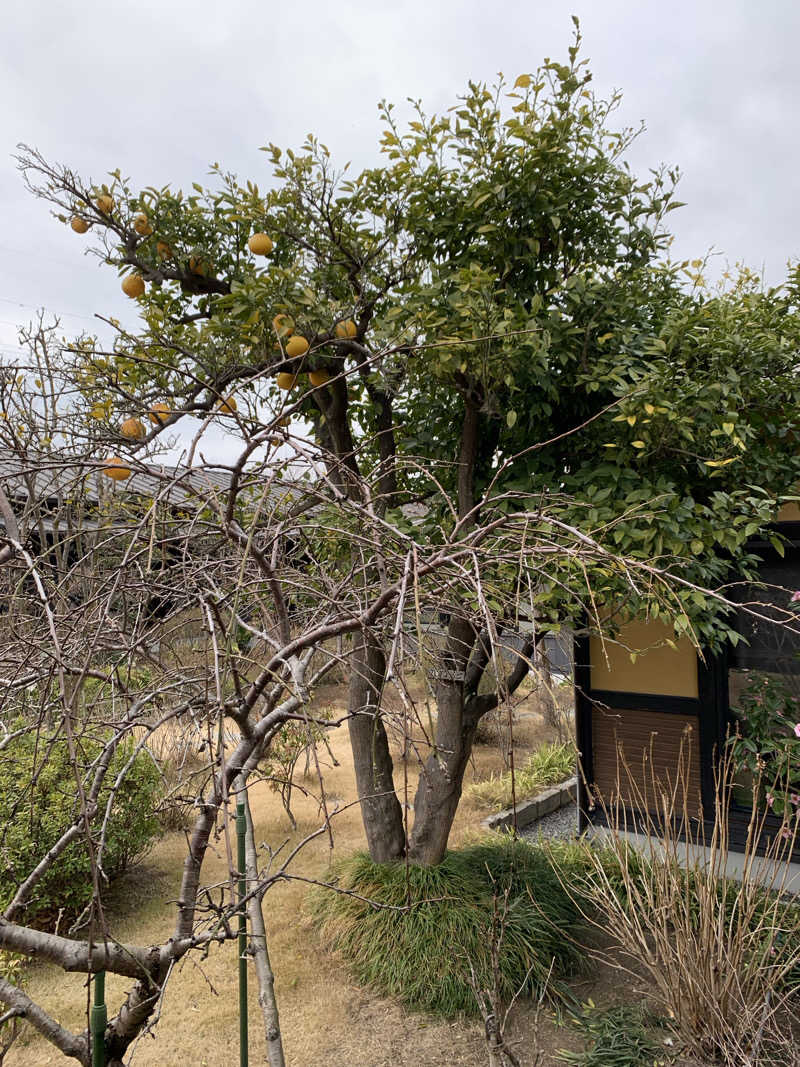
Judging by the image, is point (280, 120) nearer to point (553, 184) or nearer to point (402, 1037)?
point (553, 184)

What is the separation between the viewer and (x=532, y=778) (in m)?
6.57

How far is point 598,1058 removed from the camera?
283cm

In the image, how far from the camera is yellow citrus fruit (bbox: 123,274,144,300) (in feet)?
11.8

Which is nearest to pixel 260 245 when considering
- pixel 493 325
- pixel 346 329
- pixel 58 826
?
pixel 346 329

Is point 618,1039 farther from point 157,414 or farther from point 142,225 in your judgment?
point 142,225

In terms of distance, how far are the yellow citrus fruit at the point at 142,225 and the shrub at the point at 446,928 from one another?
137 inches

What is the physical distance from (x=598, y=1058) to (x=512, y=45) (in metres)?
4.43

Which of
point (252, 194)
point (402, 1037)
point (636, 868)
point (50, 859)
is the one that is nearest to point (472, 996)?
point (402, 1037)

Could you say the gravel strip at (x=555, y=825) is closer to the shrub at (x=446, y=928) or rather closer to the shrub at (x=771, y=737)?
the shrub at (x=446, y=928)

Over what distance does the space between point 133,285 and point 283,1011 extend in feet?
12.0

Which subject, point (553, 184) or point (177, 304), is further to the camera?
point (177, 304)

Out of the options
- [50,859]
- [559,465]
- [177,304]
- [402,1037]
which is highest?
[177,304]

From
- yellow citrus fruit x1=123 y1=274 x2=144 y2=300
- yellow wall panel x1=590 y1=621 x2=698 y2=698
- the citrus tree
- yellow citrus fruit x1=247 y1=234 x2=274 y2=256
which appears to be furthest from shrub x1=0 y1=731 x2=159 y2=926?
yellow wall panel x1=590 y1=621 x2=698 y2=698

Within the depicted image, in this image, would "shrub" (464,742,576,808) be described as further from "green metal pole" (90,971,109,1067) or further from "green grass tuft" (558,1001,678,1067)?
"green metal pole" (90,971,109,1067)
